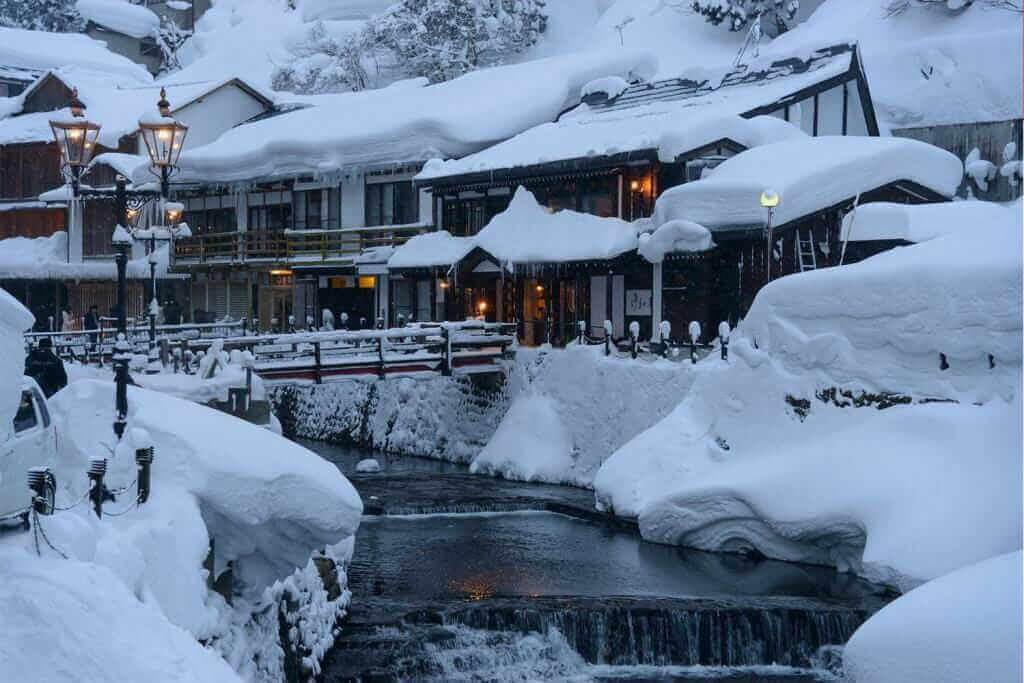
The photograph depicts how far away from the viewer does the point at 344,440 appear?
35656mm

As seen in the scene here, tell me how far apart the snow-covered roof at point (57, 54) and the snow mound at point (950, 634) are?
53.0 metres

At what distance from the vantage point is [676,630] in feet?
54.0

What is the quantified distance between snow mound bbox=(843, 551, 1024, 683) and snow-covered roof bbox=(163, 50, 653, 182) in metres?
29.4

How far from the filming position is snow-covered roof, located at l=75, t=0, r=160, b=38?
69.6m

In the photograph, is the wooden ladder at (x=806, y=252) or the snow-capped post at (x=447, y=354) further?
the snow-capped post at (x=447, y=354)

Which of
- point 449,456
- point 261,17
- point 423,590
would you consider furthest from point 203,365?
point 261,17

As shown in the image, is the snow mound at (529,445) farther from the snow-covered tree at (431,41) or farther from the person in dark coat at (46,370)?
the snow-covered tree at (431,41)

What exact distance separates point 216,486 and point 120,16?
6670 cm

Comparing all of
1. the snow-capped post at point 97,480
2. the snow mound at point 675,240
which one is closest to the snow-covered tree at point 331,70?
the snow mound at point 675,240

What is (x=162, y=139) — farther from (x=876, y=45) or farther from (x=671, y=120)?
(x=876, y=45)

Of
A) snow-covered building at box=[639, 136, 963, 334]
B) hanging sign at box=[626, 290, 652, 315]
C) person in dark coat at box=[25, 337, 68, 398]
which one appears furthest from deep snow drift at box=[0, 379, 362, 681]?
hanging sign at box=[626, 290, 652, 315]

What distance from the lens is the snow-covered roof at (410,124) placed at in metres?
38.8

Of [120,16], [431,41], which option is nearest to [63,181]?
[431,41]

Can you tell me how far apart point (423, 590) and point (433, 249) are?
61.5ft
